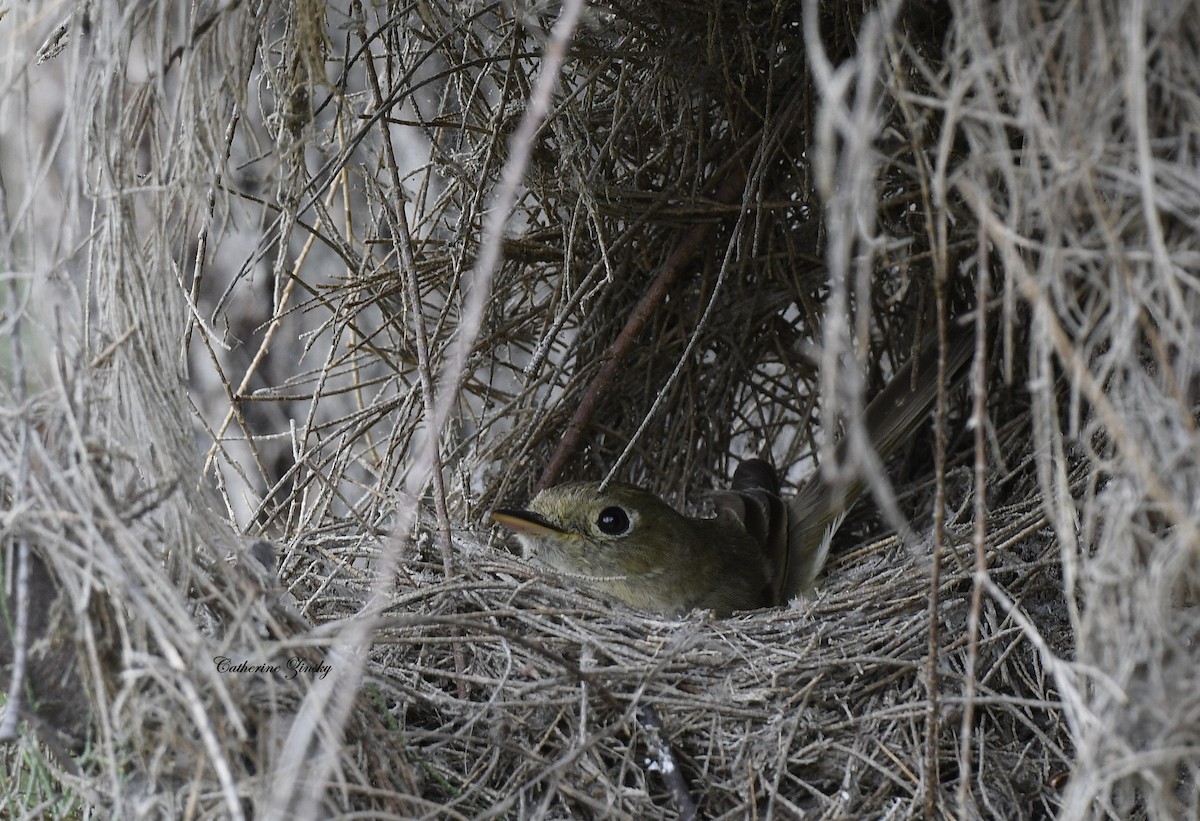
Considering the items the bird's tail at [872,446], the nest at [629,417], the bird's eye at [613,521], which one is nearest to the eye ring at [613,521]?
the bird's eye at [613,521]

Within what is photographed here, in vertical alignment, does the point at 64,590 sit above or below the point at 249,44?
below

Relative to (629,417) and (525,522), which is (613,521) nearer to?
(525,522)

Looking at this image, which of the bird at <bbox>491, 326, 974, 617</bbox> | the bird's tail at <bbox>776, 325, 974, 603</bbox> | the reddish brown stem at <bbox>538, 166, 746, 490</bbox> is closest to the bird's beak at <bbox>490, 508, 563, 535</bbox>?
the bird at <bbox>491, 326, 974, 617</bbox>

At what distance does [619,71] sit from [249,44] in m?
1.22

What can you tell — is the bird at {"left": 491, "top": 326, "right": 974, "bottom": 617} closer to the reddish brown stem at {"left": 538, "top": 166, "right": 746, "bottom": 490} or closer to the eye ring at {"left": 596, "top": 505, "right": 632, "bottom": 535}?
Answer: the eye ring at {"left": 596, "top": 505, "right": 632, "bottom": 535}

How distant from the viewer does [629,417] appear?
3.81 metres

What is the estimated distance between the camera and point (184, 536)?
2.04 meters

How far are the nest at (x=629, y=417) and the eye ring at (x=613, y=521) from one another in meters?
0.27

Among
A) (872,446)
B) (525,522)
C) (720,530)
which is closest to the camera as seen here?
(525,522)

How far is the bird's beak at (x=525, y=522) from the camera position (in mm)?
3328

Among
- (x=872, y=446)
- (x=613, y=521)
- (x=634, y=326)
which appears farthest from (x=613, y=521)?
(x=872, y=446)

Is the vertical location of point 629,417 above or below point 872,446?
below

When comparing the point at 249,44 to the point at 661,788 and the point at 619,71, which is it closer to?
the point at 619,71

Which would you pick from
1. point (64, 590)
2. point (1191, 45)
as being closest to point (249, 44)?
point (64, 590)
